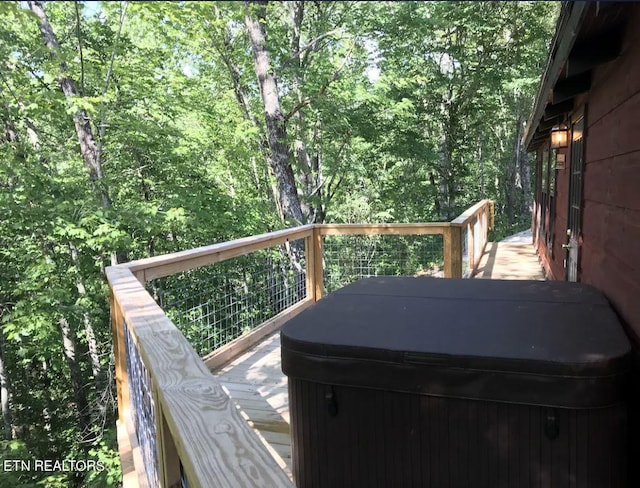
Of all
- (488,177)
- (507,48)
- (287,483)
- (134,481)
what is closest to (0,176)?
(134,481)

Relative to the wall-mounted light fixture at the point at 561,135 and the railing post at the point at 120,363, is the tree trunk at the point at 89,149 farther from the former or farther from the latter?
the wall-mounted light fixture at the point at 561,135

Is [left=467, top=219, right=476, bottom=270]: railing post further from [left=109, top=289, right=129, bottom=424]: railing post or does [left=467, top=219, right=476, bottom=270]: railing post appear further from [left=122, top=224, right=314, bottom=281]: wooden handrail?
[left=109, top=289, right=129, bottom=424]: railing post

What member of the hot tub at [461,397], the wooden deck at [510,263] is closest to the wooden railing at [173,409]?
the hot tub at [461,397]

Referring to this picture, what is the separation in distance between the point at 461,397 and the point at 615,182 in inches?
56.9

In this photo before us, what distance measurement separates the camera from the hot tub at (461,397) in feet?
5.75

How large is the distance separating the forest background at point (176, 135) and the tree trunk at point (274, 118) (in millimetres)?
33

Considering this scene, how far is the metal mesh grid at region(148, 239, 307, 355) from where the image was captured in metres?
4.44

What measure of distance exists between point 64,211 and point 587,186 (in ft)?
25.2

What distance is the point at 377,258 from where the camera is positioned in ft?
21.1

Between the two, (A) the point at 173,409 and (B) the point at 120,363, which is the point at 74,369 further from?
(A) the point at 173,409

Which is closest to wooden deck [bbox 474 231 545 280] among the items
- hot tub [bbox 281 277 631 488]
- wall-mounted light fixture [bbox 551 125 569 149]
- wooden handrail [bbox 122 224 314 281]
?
wall-mounted light fixture [bbox 551 125 569 149]

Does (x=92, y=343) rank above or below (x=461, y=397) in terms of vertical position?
below

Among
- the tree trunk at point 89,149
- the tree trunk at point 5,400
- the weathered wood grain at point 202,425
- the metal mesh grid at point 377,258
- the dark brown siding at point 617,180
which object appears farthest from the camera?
the tree trunk at point 5,400

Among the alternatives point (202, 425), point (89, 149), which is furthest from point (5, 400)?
point (202, 425)
